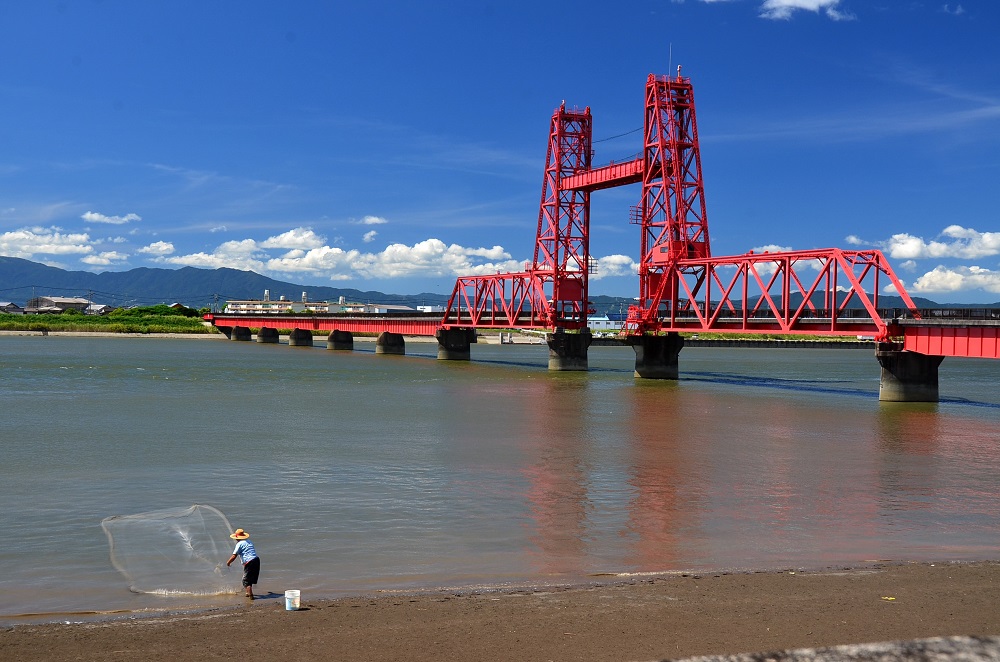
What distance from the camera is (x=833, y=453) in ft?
107

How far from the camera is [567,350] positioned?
295ft

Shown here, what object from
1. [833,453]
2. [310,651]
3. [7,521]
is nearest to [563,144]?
[833,453]

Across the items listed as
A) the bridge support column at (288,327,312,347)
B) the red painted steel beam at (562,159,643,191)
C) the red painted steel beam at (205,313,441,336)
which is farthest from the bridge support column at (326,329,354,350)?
the red painted steel beam at (562,159,643,191)

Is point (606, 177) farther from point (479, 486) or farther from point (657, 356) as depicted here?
point (479, 486)

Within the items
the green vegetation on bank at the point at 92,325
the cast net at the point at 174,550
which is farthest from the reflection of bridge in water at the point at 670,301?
the green vegetation on bank at the point at 92,325

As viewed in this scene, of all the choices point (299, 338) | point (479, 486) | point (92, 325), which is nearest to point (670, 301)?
point (479, 486)

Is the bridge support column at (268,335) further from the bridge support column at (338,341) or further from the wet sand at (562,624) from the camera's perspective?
the wet sand at (562,624)

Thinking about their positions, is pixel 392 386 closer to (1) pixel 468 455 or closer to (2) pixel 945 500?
(1) pixel 468 455

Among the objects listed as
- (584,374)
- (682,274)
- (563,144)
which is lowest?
(584,374)

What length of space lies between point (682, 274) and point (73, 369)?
5199 cm

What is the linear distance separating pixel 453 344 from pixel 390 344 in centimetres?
2088

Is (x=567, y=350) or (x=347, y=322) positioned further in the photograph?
(x=347, y=322)

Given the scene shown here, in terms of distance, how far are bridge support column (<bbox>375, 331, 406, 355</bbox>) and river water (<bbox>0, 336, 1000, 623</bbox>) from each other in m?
75.0

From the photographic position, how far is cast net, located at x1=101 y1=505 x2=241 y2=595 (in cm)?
1450
